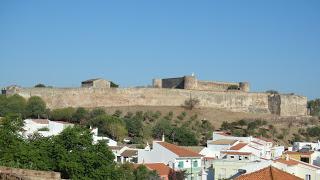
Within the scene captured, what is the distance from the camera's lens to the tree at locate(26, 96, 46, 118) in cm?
4549

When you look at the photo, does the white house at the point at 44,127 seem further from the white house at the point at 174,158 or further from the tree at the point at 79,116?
the tree at the point at 79,116

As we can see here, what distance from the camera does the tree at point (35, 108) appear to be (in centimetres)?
4549

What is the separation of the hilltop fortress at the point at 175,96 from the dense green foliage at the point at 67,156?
30.5 meters

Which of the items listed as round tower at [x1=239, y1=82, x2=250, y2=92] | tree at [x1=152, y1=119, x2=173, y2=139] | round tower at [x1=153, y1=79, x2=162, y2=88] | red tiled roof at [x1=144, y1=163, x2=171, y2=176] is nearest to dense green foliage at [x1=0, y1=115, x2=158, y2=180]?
red tiled roof at [x1=144, y1=163, x2=171, y2=176]

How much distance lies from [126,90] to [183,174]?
35.1m

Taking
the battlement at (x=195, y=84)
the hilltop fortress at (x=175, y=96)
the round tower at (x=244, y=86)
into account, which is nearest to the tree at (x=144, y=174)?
the hilltop fortress at (x=175, y=96)

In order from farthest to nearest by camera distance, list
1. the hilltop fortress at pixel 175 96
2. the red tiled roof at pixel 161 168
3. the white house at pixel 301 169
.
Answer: the hilltop fortress at pixel 175 96, the red tiled roof at pixel 161 168, the white house at pixel 301 169

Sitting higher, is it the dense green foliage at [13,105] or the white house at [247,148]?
the dense green foliage at [13,105]

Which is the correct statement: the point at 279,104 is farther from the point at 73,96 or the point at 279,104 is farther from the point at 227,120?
the point at 73,96

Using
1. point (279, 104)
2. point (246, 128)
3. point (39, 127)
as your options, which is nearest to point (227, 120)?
point (246, 128)

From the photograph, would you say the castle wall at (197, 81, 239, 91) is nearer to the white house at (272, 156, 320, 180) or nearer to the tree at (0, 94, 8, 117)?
the tree at (0, 94, 8, 117)

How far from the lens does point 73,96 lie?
181ft

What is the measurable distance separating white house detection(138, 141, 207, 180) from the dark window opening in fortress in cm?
3724

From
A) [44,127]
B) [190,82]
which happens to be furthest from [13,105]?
[190,82]
